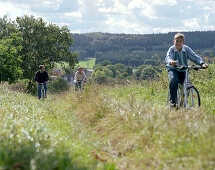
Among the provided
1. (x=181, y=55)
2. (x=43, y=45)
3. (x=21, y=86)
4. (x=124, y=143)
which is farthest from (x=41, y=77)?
(x=43, y=45)

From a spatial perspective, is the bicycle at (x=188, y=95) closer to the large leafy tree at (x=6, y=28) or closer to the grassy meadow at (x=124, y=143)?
the grassy meadow at (x=124, y=143)

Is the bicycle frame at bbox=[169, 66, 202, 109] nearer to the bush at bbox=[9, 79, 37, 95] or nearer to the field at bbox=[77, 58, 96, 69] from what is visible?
the bush at bbox=[9, 79, 37, 95]

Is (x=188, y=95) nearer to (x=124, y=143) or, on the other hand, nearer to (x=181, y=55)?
(x=181, y=55)

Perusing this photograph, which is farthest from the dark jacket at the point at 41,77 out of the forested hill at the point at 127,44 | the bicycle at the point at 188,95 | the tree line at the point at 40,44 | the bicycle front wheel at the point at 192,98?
the forested hill at the point at 127,44

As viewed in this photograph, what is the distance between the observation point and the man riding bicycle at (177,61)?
751 cm

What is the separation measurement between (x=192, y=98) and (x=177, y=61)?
0.92m

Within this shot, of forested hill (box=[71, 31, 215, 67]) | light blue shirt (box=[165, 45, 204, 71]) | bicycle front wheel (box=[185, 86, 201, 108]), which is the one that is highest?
forested hill (box=[71, 31, 215, 67])

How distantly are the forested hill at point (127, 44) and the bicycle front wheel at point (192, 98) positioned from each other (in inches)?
4548

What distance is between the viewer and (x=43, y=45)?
4434cm

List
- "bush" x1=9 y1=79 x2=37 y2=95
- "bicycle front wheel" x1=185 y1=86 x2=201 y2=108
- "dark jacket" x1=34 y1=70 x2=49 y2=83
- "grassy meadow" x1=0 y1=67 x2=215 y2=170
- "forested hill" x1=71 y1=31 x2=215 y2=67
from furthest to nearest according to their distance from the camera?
"forested hill" x1=71 y1=31 x2=215 y2=67 < "bush" x1=9 y1=79 x2=37 y2=95 < "dark jacket" x1=34 y1=70 x2=49 y2=83 < "bicycle front wheel" x1=185 y1=86 x2=201 y2=108 < "grassy meadow" x1=0 y1=67 x2=215 y2=170

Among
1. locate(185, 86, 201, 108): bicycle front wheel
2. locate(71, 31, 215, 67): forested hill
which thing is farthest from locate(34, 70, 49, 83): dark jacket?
locate(71, 31, 215, 67): forested hill

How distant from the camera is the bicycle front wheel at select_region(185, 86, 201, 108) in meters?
7.14

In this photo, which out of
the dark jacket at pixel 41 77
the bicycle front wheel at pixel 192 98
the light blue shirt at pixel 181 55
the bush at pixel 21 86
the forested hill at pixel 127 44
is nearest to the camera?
the bicycle front wheel at pixel 192 98

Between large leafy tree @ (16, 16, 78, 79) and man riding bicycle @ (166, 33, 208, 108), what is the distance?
36.7 metres
